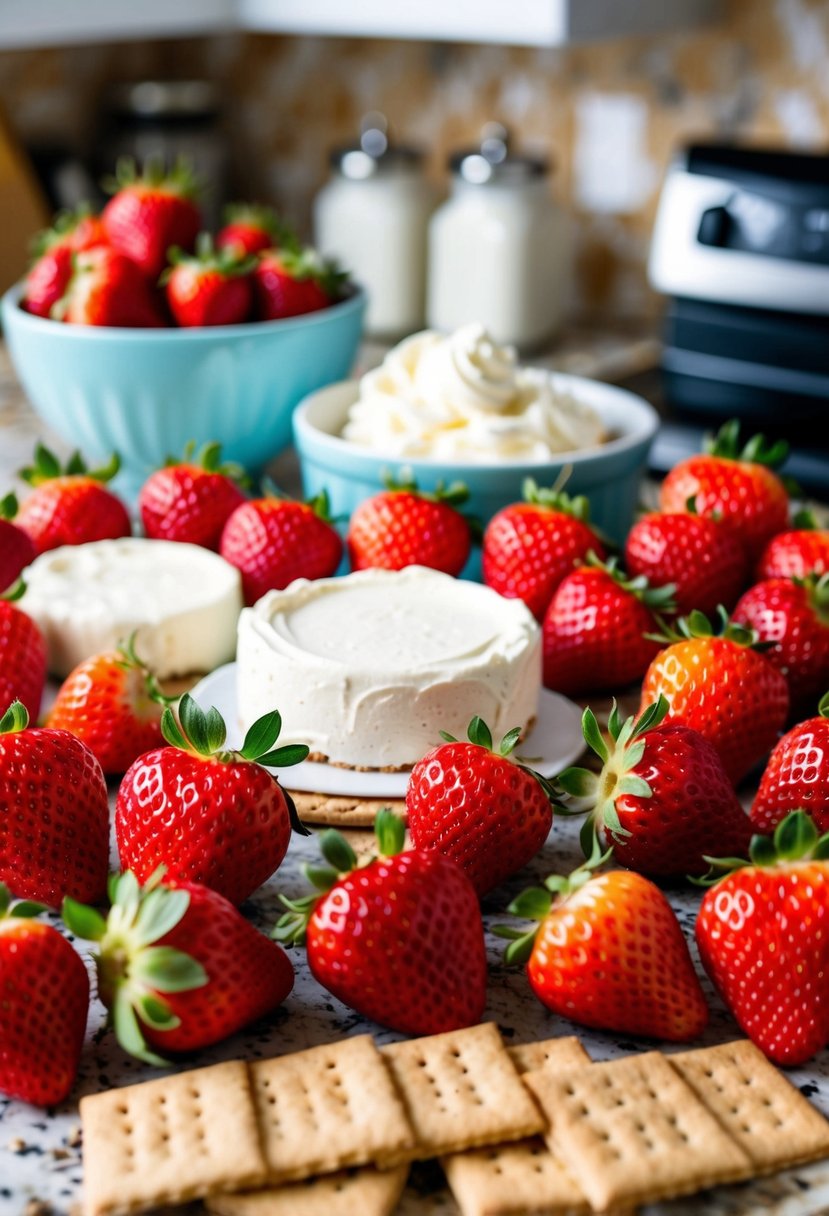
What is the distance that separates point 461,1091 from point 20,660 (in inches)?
21.3


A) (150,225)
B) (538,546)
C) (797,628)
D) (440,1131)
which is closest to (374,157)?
(150,225)

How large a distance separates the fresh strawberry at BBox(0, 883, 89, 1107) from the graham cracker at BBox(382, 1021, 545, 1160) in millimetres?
173

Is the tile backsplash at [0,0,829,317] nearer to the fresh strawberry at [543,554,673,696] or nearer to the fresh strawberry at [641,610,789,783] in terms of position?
the fresh strawberry at [543,554,673,696]

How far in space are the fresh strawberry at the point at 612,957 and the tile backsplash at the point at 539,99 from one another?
Result: 5.42ft

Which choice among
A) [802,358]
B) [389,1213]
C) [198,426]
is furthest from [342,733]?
[802,358]

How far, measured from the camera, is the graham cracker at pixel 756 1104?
2.36 ft

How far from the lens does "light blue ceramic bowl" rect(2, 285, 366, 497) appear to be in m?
1.54

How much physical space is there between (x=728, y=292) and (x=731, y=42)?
626mm

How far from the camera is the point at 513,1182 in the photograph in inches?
27.3

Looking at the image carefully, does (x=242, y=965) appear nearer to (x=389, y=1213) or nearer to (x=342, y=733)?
(x=389, y=1213)

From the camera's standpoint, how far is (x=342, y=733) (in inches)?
42.0

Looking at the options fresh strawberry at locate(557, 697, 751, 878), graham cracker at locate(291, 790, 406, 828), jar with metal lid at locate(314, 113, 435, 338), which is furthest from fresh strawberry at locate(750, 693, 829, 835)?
jar with metal lid at locate(314, 113, 435, 338)

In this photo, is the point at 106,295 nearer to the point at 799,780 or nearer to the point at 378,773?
the point at 378,773

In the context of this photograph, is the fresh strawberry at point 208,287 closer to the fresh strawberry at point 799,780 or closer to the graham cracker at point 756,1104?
the fresh strawberry at point 799,780
